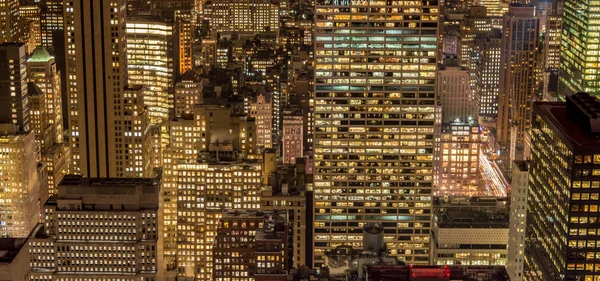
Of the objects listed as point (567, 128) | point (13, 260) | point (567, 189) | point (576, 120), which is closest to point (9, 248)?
point (13, 260)

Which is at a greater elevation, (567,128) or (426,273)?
(567,128)

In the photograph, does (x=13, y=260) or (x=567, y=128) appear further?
(x=13, y=260)

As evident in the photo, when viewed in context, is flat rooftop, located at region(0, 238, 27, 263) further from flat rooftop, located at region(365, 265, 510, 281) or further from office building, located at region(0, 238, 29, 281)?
flat rooftop, located at region(365, 265, 510, 281)

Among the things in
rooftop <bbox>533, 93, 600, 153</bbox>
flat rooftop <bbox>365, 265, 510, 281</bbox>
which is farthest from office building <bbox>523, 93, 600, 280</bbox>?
flat rooftop <bbox>365, 265, 510, 281</bbox>

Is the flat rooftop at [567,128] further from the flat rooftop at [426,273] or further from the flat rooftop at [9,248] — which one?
the flat rooftop at [9,248]

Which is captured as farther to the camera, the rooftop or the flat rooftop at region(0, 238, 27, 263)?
the flat rooftop at region(0, 238, 27, 263)

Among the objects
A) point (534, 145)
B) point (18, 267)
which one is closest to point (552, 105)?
point (534, 145)

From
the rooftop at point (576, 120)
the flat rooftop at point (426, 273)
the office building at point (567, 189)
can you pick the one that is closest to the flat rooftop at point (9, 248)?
the flat rooftop at point (426, 273)

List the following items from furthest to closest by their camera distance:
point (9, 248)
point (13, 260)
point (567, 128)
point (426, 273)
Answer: point (9, 248) < point (13, 260) < point (426, 273) < point (567, 128)

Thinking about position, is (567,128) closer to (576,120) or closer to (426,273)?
(576,120)
